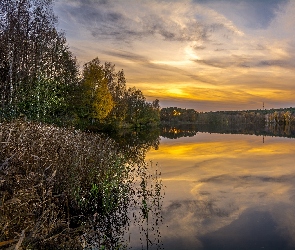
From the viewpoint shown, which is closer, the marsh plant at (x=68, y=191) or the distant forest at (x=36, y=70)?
the marsh plant at (x=68, y=191)

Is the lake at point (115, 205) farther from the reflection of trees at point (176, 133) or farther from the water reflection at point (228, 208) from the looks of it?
the reflection of trees at point (176, 133)

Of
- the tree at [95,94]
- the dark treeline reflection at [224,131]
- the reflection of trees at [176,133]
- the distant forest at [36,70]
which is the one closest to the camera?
the distant forest at [36,70]

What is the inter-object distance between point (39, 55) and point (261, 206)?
25.7 m

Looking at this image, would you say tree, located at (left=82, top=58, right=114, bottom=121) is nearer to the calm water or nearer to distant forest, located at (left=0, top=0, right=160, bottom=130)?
distant forest, located at (left=0, top=0, right=160, bottom=130)

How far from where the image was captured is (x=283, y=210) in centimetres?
1196

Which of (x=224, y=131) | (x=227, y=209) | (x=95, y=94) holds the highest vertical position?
(x=95, y=94)

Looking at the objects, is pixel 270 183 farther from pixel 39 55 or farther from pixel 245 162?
pixel 39 55

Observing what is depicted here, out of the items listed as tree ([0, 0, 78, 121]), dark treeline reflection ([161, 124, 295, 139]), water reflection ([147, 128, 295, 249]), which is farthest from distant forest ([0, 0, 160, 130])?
dark treeline reflection ([161, 124, 295, 139])

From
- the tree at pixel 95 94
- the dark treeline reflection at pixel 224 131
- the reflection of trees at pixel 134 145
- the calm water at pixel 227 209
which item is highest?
the tree at pixel 95 94

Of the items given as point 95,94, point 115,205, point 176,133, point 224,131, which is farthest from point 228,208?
point 224,131

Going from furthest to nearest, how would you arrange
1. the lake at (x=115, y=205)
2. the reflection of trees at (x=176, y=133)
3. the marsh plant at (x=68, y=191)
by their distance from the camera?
the reflection of trees at (x=176, y=133) < the marsh plant at (x=68, y=191) < the lake at (x=115, y=205)

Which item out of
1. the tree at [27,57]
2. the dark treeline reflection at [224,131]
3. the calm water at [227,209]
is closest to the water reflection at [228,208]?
the calm water at [227,209]

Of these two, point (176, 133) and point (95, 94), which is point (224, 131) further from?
point (95, 94)

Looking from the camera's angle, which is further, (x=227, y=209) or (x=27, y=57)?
(x=27, y=57)
